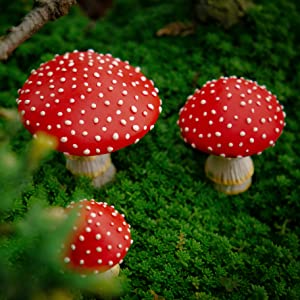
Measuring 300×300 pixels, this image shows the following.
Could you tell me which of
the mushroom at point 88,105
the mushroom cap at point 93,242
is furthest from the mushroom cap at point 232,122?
the mushroom cap at point 93,242

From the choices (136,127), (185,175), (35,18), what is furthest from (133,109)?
(185,175)

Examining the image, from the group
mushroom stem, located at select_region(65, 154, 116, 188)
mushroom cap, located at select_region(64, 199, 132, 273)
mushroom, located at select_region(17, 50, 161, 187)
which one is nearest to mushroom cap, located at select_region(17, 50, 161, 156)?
mushroom, located at select_region(17, 50, 161, 187)

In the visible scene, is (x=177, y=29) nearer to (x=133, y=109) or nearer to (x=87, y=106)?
(x=133, y=109)

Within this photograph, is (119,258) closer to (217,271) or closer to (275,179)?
(217,271)

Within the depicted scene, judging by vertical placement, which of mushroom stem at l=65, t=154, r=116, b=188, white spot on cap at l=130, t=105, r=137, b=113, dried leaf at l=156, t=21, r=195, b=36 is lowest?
mushroom stem at l=65, t=154, r=116, b=188

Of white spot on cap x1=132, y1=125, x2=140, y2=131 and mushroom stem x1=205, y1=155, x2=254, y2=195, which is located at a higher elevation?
white spot on cap x1=132, y1=125, x2=140, y2=131

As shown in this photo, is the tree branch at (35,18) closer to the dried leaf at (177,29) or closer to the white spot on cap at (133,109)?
the white spot on cap at (133,109)

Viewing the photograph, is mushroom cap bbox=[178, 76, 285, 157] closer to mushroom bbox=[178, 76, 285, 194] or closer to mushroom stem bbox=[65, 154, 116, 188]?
mushroom bbox=[178, 76, 285, 194]

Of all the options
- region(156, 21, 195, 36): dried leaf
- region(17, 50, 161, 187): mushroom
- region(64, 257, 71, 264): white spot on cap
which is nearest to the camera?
region(64, 257, 71, 264): white spot on cap
